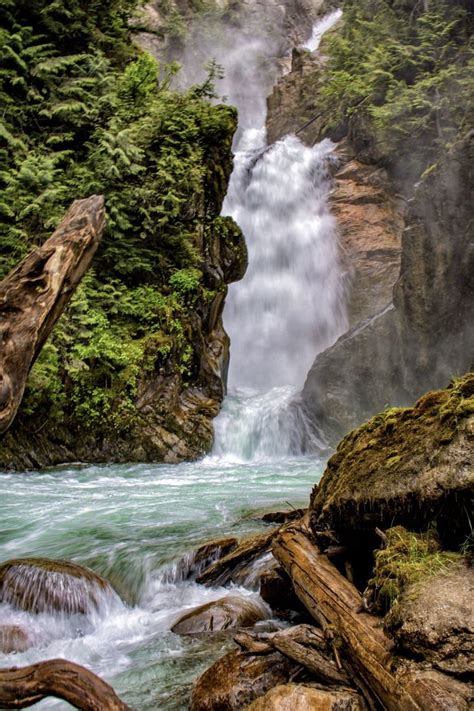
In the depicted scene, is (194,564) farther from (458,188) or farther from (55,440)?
(458,188)

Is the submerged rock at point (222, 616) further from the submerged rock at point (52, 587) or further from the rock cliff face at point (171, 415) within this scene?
the rock cliff face at point (171, 415)

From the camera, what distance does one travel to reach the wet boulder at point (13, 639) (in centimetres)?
390

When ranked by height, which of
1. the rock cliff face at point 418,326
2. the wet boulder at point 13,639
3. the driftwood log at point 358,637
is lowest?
the wet boulder at point 13,639

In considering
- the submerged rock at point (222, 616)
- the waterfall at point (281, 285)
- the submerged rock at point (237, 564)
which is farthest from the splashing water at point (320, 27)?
the submerged rock at point (222, 616)

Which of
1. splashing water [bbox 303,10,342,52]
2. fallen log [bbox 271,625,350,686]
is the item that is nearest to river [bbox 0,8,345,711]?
fallen log [bbox 271,625,350,686]

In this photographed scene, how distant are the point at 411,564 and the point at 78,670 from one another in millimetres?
1638

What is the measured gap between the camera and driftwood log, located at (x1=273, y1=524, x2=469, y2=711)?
204 cm

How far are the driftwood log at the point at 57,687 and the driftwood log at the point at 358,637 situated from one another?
1.06 metres

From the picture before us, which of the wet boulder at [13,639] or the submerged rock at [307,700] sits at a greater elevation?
the submerged rock at [307,700]

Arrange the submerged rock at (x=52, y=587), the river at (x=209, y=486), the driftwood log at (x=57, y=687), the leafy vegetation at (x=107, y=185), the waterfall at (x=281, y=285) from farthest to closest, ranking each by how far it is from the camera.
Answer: the waterfall at (x=281, y=285), the leafy vegetation at (x=107, y=185), the submerged rock at (x=52, y=587), the river at (x=209, y=486), the driftwood log at (x=57, y=687)

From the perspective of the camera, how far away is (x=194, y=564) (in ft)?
16.8

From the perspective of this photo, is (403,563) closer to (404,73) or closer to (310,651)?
(310,651)

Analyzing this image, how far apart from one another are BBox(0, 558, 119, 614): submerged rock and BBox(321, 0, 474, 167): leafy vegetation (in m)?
17.2

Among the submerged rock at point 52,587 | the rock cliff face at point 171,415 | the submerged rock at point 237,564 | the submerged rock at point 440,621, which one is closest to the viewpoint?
the submerged rock at point 440,621
